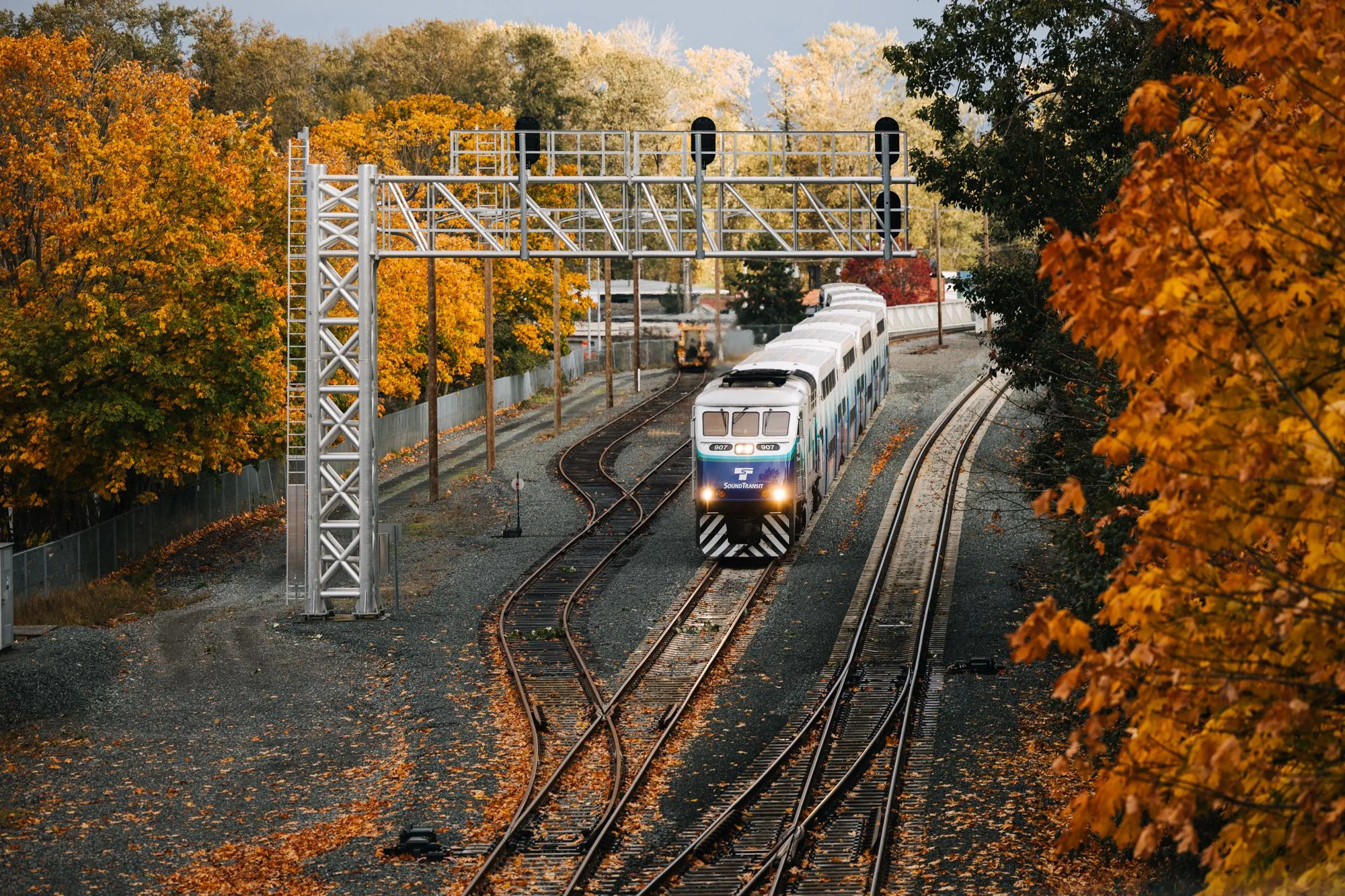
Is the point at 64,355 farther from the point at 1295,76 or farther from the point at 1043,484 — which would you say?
the point at 1295,76

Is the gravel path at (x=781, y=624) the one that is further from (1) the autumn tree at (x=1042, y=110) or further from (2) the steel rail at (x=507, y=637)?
(1) the autumn tree at (x=1042, y=110)

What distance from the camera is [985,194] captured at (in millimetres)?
26578

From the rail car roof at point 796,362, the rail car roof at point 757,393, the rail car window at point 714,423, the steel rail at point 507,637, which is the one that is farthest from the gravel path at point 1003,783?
the rail car roof at point 796,362

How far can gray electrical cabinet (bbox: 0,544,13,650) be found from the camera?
23.4m

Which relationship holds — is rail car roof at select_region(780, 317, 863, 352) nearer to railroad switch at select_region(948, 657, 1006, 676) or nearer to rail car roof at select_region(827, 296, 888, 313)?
rail car roof at select_region(827, 296, 888, 313)

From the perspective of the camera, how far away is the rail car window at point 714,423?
2941cm

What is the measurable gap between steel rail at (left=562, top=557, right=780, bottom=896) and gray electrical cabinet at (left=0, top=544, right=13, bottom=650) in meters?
10.8

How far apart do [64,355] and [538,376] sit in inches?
1426

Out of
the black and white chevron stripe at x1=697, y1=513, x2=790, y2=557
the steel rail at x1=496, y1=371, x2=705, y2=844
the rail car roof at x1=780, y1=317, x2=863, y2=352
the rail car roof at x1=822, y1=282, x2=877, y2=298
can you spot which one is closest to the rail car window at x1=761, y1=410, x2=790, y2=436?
the black and white chevron stripe at x1=697, y1=513, x2=790, y2=557

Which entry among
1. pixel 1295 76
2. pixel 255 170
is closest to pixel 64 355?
pixel 255 170

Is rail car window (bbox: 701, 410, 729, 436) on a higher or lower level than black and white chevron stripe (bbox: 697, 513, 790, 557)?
higher

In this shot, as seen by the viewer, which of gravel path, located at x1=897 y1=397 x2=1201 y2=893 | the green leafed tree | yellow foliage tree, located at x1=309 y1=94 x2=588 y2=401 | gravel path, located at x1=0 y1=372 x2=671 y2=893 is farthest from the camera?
the green leafed tree

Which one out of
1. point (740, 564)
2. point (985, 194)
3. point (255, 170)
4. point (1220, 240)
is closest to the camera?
point (1220, 240)

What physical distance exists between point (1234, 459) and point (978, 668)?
1477cm
